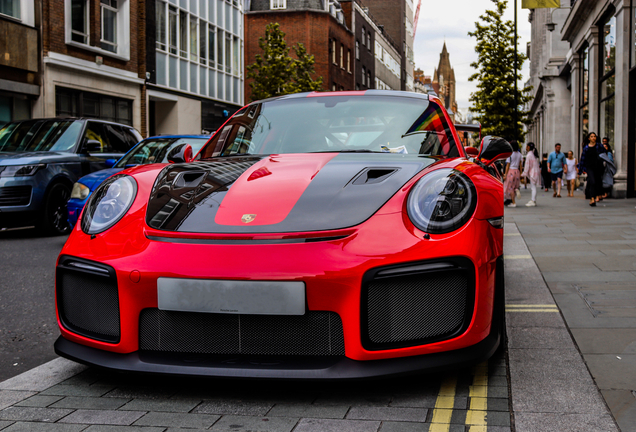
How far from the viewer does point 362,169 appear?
3.17 meters

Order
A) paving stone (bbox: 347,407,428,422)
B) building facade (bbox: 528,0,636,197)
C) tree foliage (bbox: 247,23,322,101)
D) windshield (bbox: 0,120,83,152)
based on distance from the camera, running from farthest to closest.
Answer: tree foliage (bbox: 247,23,322,101) < building facade (bbox: 528,0,636,197) < windshield (bbox: 0,120,83,152) < paving stone (bbox: 347,407,428,422)

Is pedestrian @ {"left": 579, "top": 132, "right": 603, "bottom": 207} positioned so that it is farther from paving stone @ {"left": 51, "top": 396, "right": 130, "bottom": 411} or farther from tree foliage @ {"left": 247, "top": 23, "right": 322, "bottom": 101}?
tree foliage @ {"left": 247, "top": 23, "right": 322, "bottom": 101}

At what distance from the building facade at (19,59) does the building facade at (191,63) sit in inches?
253

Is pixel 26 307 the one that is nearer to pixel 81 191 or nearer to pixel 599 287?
pixel 81 191

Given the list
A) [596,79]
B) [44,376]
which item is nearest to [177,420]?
[44,376]

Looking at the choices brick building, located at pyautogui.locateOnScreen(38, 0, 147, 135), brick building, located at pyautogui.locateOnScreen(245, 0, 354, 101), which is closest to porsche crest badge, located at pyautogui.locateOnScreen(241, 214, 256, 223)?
brick building, located at pyautogui.locateOnScreen(38, 0, 147, 135)

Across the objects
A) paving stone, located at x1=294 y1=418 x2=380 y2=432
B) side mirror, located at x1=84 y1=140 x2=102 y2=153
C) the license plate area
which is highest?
side mirror, located at x1=84 y1=140 x2=102 y2=153

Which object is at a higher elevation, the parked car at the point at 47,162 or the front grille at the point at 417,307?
the parked car at the point at 47,162

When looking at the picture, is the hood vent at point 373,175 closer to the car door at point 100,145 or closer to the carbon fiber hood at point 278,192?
the carbon fiber hood at point 278,192

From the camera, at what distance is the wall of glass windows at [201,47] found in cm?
2733

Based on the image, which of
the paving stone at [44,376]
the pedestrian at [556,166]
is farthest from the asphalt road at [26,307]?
the pedestrian at [556,166]

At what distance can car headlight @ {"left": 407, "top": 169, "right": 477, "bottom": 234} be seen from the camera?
9.09 ft

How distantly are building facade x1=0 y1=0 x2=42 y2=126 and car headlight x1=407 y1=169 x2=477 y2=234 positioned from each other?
17736 millimetres

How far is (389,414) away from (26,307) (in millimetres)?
3289
